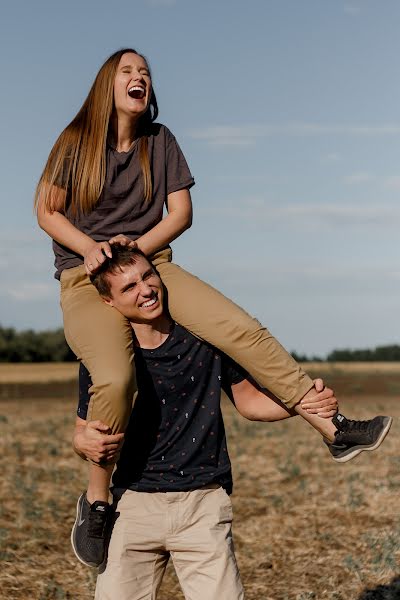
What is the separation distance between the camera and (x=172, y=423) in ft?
14.4

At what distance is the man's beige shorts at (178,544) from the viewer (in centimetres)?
430

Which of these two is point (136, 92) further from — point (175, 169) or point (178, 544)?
point (178, 544)

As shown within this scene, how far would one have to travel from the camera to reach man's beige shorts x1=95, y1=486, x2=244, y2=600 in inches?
169

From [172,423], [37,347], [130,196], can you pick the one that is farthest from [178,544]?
[37,347]

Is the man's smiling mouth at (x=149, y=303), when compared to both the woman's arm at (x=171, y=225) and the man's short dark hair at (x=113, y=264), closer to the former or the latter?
the man's short dark hair at (x=113, y=264)

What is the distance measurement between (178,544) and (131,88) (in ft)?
6.54

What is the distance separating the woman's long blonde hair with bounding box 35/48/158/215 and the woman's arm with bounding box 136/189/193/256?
134mm

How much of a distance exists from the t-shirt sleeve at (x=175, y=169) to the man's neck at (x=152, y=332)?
67cm

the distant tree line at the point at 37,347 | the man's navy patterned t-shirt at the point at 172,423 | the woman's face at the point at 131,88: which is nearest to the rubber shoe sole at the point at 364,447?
the man's navy patterned t-shirt at the point at 172,423

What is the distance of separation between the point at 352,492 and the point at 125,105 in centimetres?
626

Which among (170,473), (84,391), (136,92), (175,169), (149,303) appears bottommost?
(170,473)

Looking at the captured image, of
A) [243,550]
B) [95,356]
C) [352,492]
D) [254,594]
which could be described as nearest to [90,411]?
[95,356]

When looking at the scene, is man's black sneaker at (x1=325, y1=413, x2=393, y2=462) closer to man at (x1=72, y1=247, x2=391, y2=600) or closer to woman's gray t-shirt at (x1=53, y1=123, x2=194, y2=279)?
man at (x1=72, y1=247, x2=391, y2=600)

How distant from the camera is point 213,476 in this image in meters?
4.38
